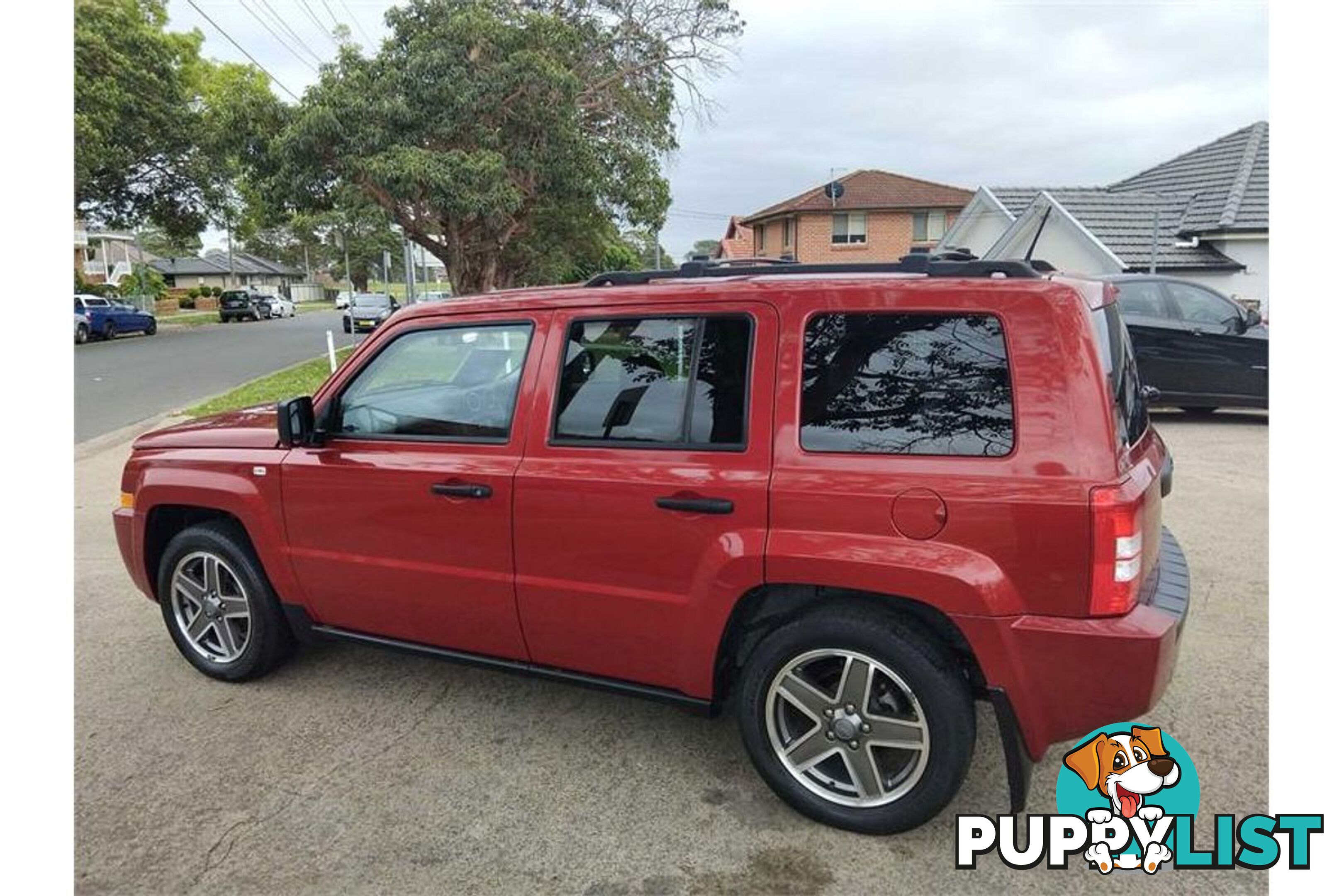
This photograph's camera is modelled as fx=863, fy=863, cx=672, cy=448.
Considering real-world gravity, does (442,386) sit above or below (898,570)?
above

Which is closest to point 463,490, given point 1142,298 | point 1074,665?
point 1074,665

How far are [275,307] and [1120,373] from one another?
55.5m

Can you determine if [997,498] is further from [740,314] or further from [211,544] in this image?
[211,544]

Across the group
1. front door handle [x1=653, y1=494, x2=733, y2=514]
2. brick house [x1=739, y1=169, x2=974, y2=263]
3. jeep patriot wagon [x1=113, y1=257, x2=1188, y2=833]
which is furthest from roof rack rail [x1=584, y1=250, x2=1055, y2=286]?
brick house [x1=739, y1=169, x2=974, y2=263]

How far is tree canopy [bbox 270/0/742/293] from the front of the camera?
690 inches

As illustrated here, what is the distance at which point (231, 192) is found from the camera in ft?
105

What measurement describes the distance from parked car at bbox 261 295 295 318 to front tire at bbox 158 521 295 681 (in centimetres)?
5073

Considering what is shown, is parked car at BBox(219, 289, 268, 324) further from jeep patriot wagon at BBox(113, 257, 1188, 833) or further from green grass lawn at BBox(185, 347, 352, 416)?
jeep patriot wagon at BBox(113, 257, 1188, 833)

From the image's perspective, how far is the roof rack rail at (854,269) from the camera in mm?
2766

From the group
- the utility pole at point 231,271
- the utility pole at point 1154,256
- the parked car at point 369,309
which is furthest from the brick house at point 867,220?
the utility pole at point 231,271

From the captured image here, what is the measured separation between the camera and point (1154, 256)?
47.3 ft

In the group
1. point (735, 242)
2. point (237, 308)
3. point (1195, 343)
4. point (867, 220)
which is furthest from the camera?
point (735, 242)

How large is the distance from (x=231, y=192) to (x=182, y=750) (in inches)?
1332

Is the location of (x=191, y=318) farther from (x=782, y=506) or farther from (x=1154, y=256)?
(x=782, y=506)
